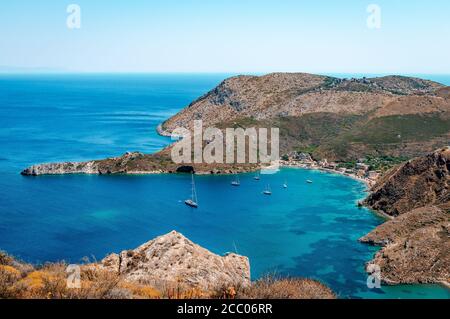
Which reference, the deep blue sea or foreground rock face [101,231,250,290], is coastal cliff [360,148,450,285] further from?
foreground rock face [101,231,250,290]

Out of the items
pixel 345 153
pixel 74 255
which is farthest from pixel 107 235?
pixel 345 153

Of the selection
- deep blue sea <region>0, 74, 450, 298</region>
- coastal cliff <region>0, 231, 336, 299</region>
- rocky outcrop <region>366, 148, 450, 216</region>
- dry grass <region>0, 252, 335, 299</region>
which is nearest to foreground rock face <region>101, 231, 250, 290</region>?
coastal cliff <region>0, 231, 336, 299</region>

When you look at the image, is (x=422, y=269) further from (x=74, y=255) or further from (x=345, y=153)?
(x=345, y=153)

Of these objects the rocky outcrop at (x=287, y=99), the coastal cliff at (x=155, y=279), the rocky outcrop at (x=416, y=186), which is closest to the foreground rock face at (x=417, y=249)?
the rocky outcrop at (x=416, y=186)

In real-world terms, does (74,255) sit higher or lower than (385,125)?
lower
